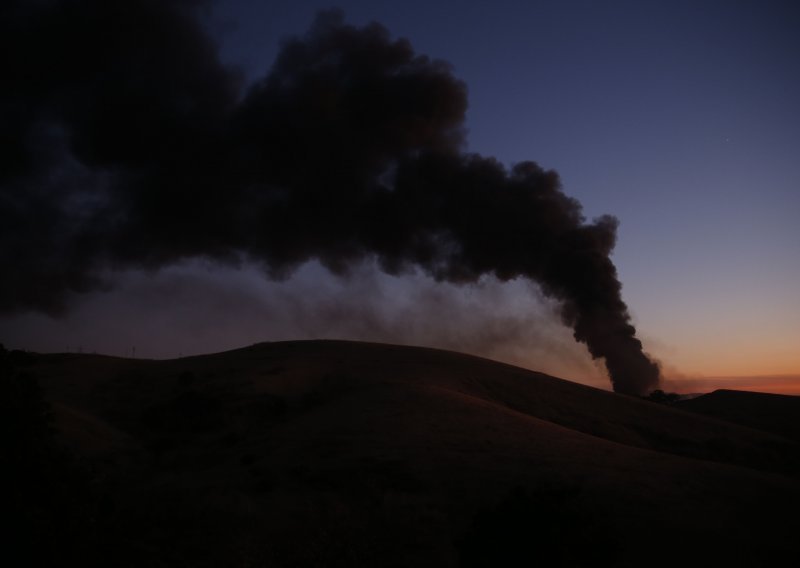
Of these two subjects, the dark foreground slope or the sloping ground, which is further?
the sloping ground

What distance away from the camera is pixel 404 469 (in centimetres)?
2242

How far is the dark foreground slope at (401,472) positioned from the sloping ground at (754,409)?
42.2ft

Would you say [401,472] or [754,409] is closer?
[401,472]

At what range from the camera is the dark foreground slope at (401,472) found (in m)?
14.5

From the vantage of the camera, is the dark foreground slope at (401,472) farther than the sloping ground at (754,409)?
No

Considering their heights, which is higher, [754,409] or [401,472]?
[754,409]

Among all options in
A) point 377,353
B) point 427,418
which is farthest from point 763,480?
point 377,353

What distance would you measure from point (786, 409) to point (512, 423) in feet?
138

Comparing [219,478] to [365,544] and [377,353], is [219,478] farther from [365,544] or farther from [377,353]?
[377,353]

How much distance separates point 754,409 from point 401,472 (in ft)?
168

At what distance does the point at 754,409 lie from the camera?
57031 millimetres

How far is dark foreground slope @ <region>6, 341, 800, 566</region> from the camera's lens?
47.6 ft

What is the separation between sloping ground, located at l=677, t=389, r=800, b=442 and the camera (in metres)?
50.6

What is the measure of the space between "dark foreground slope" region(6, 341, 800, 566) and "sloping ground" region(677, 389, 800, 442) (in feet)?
42.2
